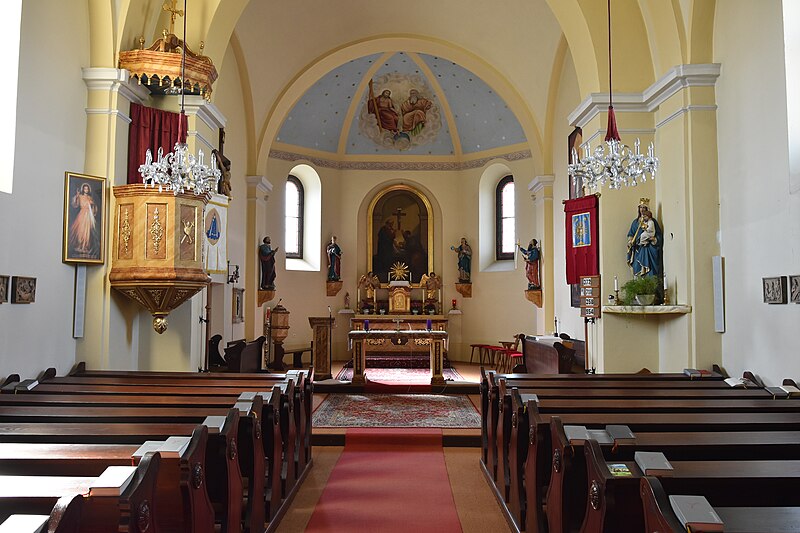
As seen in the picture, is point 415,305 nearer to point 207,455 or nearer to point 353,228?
point 353,228

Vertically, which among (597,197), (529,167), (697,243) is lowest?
(697,243)

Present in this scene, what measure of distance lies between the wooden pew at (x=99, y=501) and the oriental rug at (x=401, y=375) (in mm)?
9342

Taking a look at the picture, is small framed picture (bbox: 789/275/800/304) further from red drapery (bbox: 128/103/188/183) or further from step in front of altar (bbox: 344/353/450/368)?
step in front of altar (bbox: 344/353/450/368)

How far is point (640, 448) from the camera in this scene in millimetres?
3301

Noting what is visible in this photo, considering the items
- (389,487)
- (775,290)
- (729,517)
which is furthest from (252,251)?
(729,517)

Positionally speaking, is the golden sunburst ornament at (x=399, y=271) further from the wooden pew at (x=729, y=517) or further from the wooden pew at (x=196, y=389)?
the wooden pew at (x=729, y=517)

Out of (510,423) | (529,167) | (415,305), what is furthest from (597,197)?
(415,305)

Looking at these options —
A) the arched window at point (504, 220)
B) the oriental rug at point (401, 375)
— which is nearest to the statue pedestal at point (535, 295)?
the oriental rug at point (401, 375)

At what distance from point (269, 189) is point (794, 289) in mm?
10090

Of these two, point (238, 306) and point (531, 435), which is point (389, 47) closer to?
point (238, 306)

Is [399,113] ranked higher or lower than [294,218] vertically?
higher

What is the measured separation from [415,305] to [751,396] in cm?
1174

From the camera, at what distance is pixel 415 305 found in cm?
1666

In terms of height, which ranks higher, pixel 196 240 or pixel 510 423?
pixel 196 240
